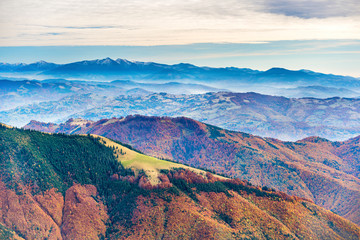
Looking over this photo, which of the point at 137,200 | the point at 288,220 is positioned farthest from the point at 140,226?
the point at 288,220

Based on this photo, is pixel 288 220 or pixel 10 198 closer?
pixel 10 198

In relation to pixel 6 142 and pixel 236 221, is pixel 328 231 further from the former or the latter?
pixel 6 142

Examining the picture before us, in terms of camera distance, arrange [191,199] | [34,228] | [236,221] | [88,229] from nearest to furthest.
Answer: [34,228] → [88,229] → [236,221] → [191,199]

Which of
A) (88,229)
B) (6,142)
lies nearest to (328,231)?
(88,229)

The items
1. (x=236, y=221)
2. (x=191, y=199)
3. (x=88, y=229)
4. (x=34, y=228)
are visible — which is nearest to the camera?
(x=34, y=228)

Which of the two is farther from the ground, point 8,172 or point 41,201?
point 8,172

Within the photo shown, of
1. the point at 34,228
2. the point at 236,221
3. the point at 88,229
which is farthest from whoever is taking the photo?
the point at 236,221

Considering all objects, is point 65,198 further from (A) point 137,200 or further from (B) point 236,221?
(B) point 236,221

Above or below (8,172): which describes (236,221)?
below

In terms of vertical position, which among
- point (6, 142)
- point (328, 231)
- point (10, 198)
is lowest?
point (328, 231)
